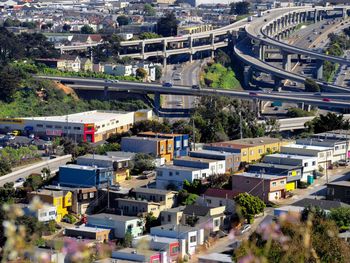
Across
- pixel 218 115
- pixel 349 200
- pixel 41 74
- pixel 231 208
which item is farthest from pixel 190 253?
pixel 41 74

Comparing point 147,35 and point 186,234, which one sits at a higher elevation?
point 147,35

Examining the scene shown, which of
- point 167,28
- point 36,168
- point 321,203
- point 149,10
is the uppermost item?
point 149,10

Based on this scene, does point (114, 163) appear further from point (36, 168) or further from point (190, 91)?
point (190, 91)

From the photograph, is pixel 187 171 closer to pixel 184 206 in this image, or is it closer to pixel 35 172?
pixel 184 206

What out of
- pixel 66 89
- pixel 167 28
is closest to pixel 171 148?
pixel 66 89

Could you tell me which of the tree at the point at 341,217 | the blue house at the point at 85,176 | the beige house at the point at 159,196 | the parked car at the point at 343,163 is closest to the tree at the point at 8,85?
the blue house at the point at 85,176

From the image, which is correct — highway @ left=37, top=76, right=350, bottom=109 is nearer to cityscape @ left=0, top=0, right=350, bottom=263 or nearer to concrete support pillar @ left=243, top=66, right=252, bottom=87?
cityscape @ left=0, top=0, right=350, bottom=263
